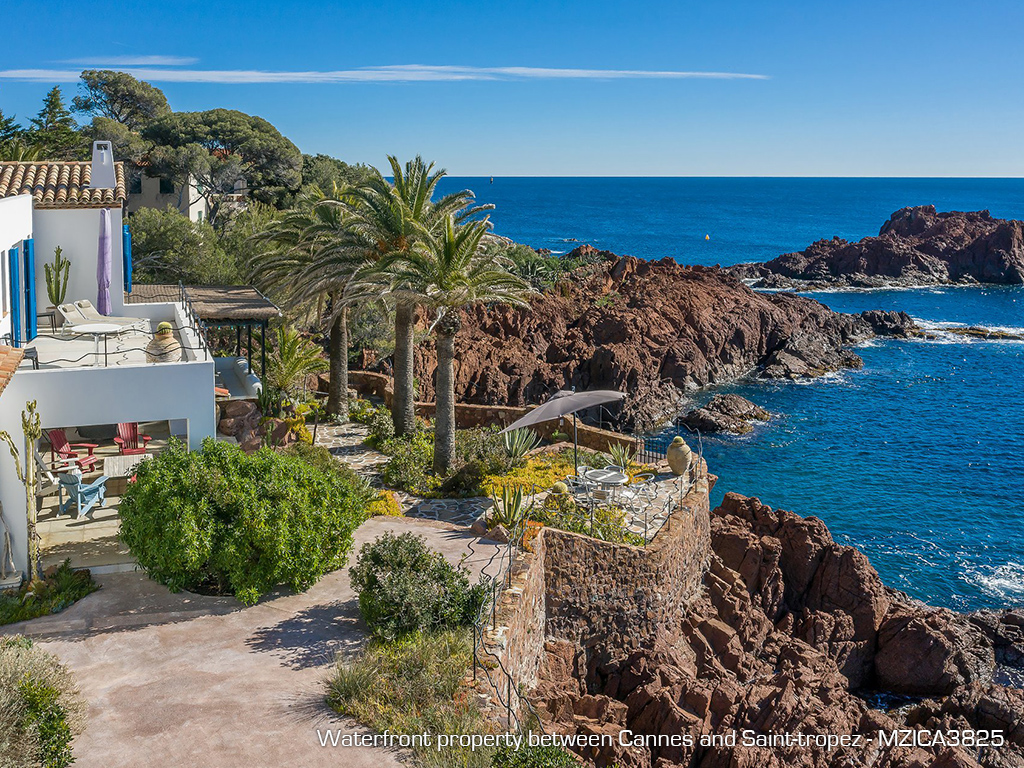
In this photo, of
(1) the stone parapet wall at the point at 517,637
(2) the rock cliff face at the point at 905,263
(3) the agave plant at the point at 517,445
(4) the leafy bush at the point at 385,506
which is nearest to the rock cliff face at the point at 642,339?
(3) the agave plant at the point at 517,445

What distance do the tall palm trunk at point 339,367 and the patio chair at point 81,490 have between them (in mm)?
9915

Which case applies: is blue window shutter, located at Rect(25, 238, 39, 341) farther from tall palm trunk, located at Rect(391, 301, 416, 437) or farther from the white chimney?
tall palm trunk, located at Rect(391, 301, 416, 437)

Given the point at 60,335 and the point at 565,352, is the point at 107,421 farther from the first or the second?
the point at 565,352

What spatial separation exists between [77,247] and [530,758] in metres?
15.1

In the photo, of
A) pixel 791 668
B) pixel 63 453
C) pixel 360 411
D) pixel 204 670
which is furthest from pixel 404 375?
pixel 204 670

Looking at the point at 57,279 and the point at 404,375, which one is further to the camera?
the point at 404,375

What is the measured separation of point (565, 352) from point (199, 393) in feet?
93.5

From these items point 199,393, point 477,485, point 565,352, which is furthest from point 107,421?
point 565,352

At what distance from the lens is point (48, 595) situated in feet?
42.1

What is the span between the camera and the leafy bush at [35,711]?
8969 mm

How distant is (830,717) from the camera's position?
14422 mm

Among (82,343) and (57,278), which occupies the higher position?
(57,278)

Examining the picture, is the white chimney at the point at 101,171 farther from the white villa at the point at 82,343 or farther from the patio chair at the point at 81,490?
the patio chair at the point at 81,490

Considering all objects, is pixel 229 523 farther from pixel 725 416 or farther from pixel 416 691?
pixel 725 416
